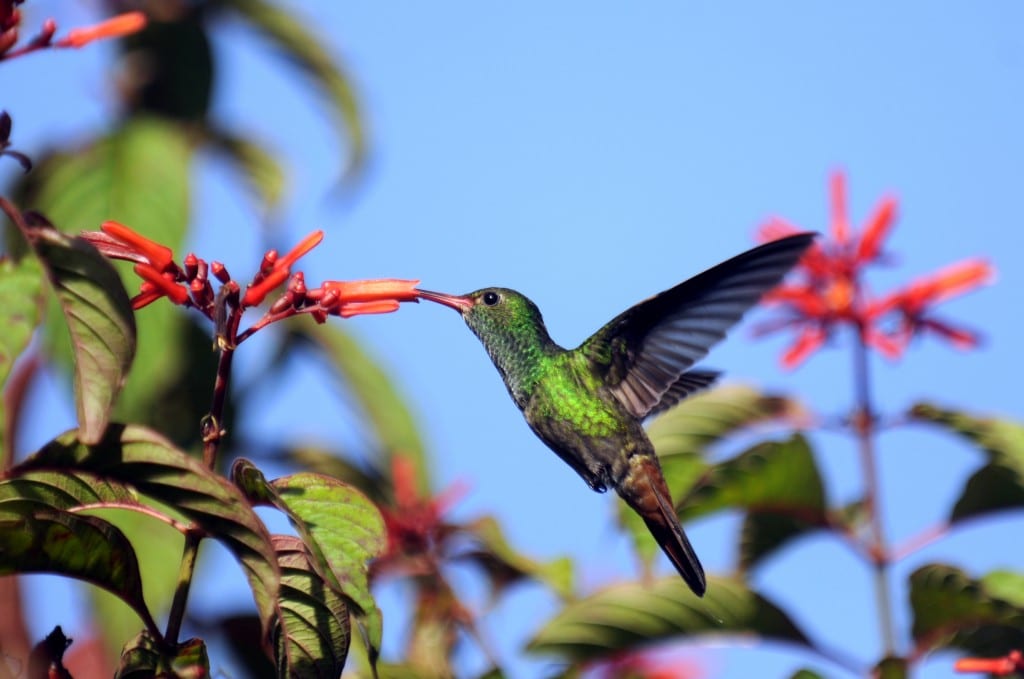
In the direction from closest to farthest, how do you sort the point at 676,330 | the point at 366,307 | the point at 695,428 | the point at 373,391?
the point at 366,307 < the point at 676,330 < the point at 695,428 < the point at 373,391

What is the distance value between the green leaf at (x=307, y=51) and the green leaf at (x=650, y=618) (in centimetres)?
358

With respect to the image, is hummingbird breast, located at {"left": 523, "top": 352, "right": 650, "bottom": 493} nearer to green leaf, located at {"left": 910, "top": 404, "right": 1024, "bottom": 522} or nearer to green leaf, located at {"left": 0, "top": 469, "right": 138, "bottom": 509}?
green leaf, located at {"left": 910, "top": 404, "right": 1024, "bottom": 522}

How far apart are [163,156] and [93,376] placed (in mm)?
3679

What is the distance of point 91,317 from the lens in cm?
150

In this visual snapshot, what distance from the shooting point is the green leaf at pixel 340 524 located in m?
1.69

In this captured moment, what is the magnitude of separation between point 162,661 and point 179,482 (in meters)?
0.24

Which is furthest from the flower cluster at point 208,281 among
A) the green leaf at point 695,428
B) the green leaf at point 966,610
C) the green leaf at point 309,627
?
the green leaf at point 966,610

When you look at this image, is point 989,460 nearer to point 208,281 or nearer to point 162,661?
point 208,281

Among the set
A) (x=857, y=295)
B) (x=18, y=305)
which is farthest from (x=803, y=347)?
(x=18, y=305)

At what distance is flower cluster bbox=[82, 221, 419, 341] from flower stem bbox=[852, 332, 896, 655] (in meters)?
1.70

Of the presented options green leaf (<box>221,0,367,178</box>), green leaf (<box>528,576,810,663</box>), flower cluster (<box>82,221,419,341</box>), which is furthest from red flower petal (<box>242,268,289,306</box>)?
green leaf (<box>221,0,367,178</box>)

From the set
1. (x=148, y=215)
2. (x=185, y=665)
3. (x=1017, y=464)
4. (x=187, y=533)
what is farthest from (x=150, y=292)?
(x=148, y=215)

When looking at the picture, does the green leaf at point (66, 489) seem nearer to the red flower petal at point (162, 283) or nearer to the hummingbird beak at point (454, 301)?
the red flower petal at point (162, 283)

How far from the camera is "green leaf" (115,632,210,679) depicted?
1603 millimetres
